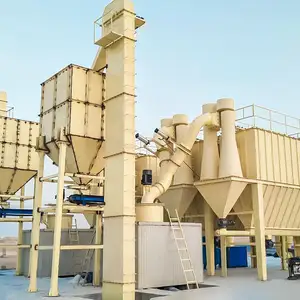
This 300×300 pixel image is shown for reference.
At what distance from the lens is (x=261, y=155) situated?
19.7 metres

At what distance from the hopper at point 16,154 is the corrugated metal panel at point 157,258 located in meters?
Result: 8.69

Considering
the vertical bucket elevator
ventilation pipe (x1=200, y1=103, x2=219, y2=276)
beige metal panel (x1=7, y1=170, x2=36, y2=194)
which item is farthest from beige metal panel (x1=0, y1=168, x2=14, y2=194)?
ventilation pipe (x1=200, y1=103, x2=219, y2=276)

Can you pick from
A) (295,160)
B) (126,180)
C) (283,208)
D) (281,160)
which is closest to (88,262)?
(126,180)

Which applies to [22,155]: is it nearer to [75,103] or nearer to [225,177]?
[75,103]

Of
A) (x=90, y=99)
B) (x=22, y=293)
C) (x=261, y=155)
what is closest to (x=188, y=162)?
(x=261, y=155)

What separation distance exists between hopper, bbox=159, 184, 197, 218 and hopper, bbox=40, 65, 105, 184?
656cm

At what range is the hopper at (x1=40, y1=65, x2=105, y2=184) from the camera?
586 inches

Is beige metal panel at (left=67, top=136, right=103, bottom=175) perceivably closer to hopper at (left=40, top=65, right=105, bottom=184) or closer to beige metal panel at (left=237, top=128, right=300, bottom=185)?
→ hopper at (left=40, top=65, right=105, bottom=184)

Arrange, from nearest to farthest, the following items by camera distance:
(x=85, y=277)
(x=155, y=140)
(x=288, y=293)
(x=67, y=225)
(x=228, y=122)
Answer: (x=288, y=293), (x=85, y=277), (x=228, y=122), (x=155, y=140), (x=67, y=225)

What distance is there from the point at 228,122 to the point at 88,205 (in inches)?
314

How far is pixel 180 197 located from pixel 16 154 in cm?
877

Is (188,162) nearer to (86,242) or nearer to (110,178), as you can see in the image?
(86,242)

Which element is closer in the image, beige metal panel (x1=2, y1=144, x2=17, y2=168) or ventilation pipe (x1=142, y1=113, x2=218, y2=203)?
ventilation pipe (x1=142, y1=113, x2=218, y2=203)

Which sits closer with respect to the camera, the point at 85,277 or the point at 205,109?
the point at 85,277
